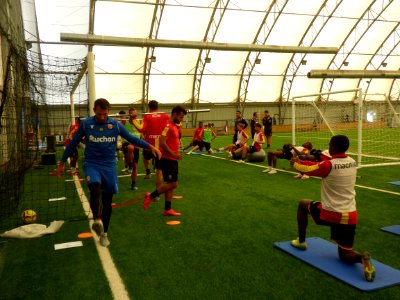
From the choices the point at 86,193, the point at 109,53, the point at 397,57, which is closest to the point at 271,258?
the point at 86,193

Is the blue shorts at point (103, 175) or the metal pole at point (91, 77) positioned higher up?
the metal pole at point (91, 77)

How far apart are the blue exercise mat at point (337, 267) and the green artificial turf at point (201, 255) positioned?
0.26 feet

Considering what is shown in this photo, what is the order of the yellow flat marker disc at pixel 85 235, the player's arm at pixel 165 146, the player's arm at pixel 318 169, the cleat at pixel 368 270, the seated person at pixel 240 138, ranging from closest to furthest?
the cleat at pixel 368 270 < the player's arm at pixel 318 169 < the yellow flat marker disc at pixel 85 235 < the player's arm at pixel 165 146 < the seated person at pixel 240 138

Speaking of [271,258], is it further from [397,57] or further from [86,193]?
[397,57]

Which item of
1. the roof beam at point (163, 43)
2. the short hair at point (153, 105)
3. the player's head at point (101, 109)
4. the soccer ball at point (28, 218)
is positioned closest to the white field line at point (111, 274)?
the soccer ball at point (28, 218)

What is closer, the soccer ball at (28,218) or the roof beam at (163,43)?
the soccer ball at (28,218)

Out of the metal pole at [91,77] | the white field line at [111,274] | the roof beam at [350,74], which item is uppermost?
the roof beam at [350,74]

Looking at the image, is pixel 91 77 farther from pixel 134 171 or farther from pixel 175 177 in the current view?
pixel 175 177

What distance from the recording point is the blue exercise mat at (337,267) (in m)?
3.77

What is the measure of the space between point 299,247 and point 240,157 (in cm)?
1004

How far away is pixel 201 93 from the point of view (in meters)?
34.6

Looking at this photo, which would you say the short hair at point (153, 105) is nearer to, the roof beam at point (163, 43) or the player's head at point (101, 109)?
the player's head at point (101, 109)

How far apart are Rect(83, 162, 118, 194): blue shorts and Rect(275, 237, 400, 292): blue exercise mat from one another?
7.60 feet

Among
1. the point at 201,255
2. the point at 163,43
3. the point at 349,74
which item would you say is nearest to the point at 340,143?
the point at 201,255
